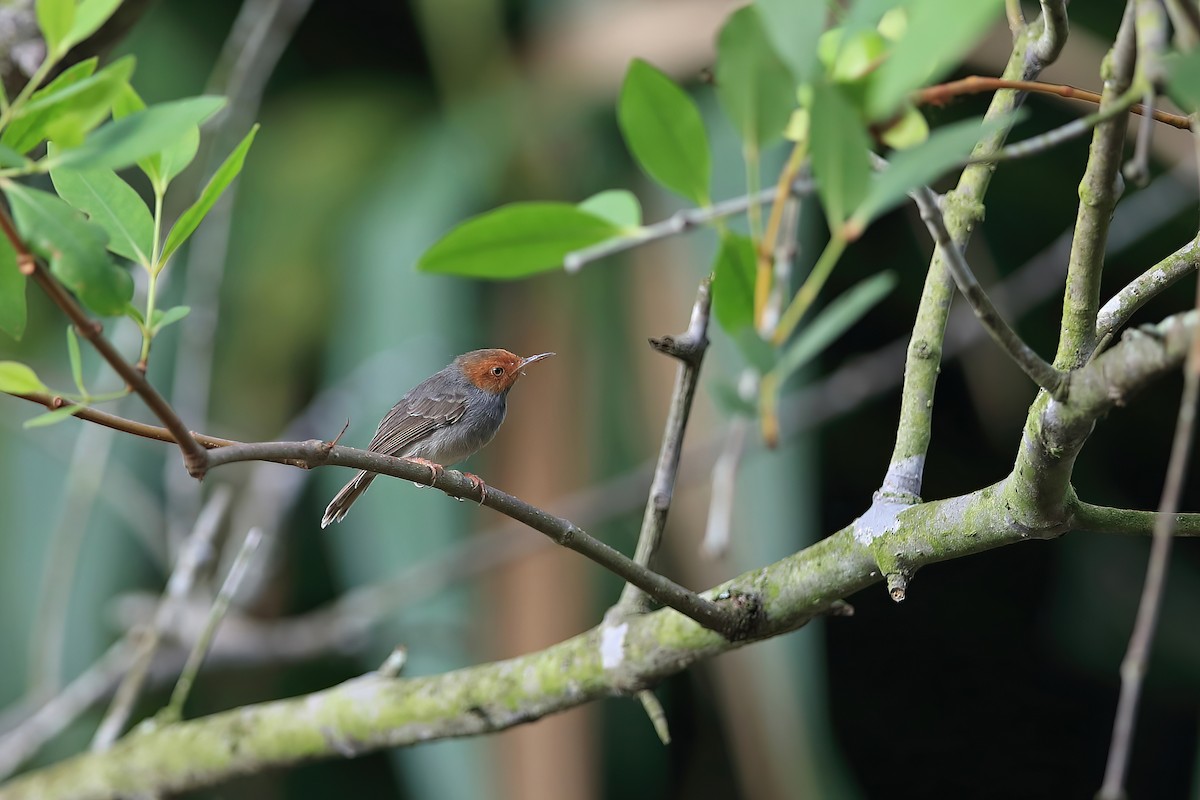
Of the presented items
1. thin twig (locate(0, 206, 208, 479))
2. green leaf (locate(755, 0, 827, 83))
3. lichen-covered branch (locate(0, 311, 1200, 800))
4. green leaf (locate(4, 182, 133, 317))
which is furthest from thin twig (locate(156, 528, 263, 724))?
green leaf (locate(755, 0, 827, 83))

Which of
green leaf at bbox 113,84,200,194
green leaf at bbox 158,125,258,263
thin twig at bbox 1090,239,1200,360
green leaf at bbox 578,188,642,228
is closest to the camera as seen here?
green leaf at bbox 578,188,642,228

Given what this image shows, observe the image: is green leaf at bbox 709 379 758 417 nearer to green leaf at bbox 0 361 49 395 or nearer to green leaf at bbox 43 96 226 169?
green leaf at bbox 43 96 226 169

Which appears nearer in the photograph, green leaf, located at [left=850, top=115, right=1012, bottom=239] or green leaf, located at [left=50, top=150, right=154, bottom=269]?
green leaf, located at [left=850, top=115, right=1012, bottom=239]

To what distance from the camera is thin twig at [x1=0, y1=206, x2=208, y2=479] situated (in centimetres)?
88

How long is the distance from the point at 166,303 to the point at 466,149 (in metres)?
1.30

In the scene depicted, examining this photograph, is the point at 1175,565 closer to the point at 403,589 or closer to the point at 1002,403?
the point at 1002,403

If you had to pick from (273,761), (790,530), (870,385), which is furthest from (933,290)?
(790,530)

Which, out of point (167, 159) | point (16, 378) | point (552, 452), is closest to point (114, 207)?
point (167, 159)

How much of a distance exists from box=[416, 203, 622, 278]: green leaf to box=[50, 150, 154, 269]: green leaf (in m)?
0.41

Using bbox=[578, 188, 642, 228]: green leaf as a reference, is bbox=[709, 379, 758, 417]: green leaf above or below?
below

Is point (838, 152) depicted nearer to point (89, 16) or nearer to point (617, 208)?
point (617, 208)

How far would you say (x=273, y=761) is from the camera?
7.43ft

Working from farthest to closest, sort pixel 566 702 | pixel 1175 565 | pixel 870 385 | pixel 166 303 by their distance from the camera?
pixel 166 303 → pixel 1175 565 → pixel 870 385 → pixel 566 702

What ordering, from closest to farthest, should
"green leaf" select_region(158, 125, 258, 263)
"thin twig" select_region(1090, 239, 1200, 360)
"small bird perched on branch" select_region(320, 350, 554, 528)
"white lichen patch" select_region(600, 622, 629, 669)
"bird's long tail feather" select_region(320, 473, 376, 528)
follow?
1. "green leaf" select_region(158, 125, 258, 263)
2. "thin twig" select_region(1090, 239, 1200, 360)
3. "white lichen patch" select_region(600, 622, 629, 669)
4. "bird's long tail feather" select_region(320, 473, 376, 528)
5. "small bird perched on branch" select_region(320, 350, 554, 528)
